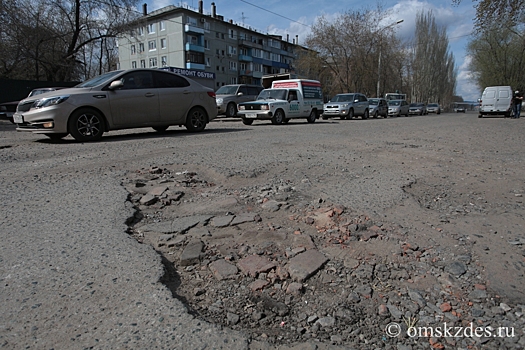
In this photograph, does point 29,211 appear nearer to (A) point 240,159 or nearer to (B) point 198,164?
(B) point 198,164

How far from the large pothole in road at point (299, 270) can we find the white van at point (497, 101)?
2897cm

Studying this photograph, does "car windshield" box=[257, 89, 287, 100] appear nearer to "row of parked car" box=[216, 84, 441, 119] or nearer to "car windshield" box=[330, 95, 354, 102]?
"row of parked car" box=[216, 84, 441, 119]

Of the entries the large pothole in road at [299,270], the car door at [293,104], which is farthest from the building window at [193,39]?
the large pothole in road at [299,270]

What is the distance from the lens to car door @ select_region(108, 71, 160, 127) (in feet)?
26.4

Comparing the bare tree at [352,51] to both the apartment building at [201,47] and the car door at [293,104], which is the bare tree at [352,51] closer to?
the apartment building at [201,47]

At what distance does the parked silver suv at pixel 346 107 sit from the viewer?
23.2 m

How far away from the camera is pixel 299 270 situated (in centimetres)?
238

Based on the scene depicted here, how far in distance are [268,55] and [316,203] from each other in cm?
7913

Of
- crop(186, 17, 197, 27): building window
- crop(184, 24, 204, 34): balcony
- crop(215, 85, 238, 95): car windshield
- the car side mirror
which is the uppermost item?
crop(186, 17, 197, 27): building window

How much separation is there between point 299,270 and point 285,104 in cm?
1408

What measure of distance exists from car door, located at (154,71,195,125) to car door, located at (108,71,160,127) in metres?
0.19

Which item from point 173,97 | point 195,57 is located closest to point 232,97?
point 173,97

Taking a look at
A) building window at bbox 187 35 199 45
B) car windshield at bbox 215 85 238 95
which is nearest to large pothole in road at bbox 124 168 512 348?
car windshield at bbox 215 85 238 95

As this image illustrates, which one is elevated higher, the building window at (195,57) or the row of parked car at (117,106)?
the building window at (195,57)
